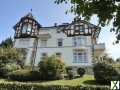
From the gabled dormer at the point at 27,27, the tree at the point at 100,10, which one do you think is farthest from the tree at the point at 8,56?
the tree at the point at 100,10

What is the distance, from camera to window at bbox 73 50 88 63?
49594 millimetres

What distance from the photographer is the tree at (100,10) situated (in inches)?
384

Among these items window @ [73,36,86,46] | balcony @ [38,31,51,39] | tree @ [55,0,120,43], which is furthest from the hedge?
balcony @ [38,31,51,39]

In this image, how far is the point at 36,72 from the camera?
127 feet

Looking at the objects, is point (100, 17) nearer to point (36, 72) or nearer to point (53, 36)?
point (36, 72)

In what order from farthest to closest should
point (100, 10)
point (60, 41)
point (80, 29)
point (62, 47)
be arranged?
point (60, 41) < point (80, 29) < point (62, 47) < point (100, 10)

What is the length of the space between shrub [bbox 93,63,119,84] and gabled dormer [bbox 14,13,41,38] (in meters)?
26.4

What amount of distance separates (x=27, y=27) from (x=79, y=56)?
15.0 meters

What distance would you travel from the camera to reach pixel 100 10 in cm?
985

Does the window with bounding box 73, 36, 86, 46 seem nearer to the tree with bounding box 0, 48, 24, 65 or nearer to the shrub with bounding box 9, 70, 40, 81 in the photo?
the tree with bounding box 0, 48, 24, 65

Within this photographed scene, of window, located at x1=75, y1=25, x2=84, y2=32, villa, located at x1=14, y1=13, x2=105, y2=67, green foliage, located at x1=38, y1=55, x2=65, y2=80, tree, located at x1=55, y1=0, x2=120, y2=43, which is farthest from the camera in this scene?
window, located at x1=75, y1=25, x2=84, y2=32

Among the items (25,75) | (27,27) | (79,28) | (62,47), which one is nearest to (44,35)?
(27,27)

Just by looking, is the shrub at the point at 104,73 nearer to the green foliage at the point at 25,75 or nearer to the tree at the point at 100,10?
the green foliage at the point at 25,75

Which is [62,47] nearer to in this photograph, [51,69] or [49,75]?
[51,69]
